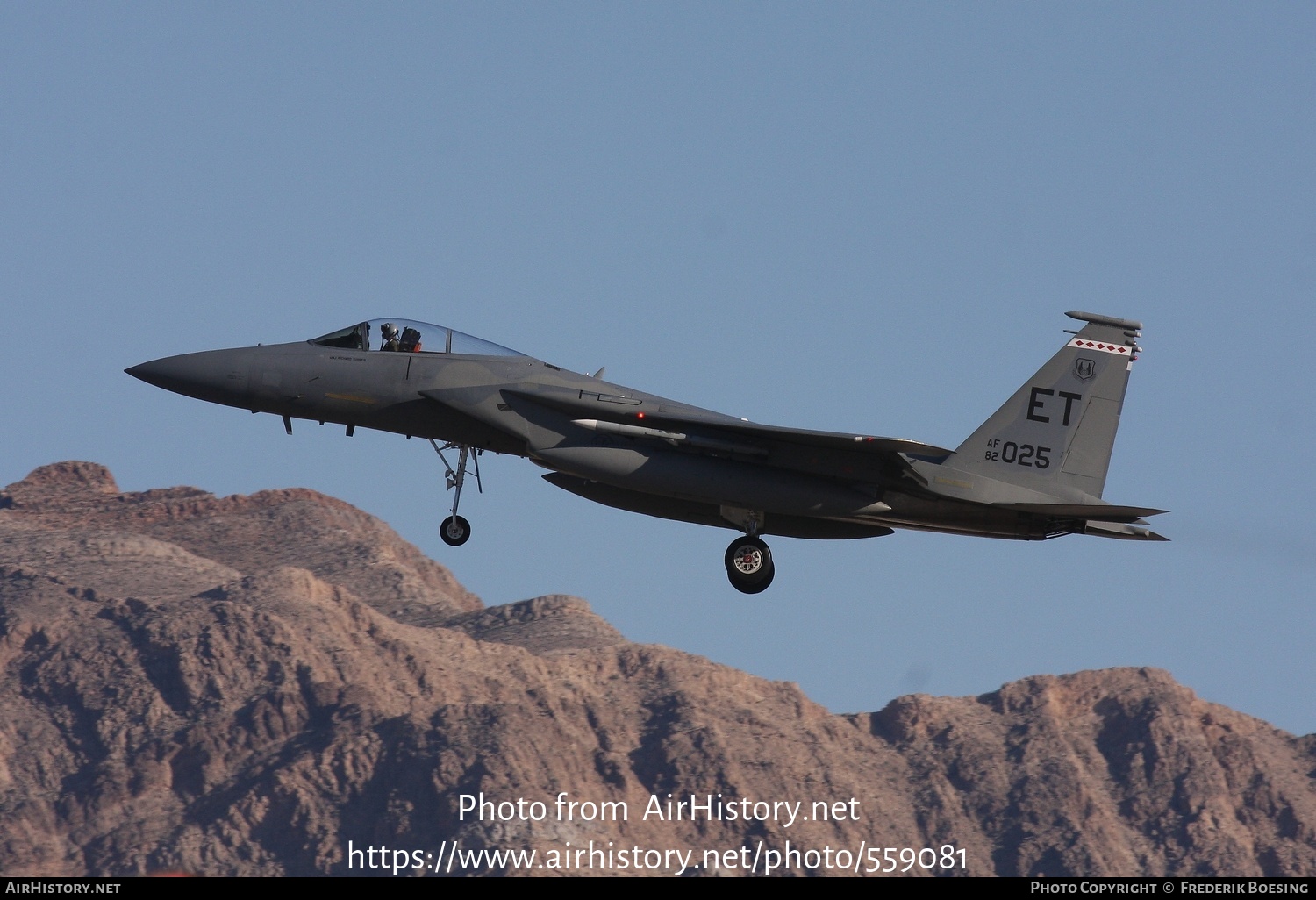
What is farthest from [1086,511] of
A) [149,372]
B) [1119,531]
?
[149,372]

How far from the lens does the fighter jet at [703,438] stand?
2598cm

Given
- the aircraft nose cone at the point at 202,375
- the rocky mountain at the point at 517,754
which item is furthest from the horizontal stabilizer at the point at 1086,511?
the rocky mountain at the point at 517,754

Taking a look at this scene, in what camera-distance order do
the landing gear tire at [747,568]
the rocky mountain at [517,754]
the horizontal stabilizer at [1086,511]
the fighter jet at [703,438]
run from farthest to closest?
the rocky mountain at [517,754], the landing gear tire at [747,568], the fighter jet at [703,438], the horizontal stabilizer at [1086,511]

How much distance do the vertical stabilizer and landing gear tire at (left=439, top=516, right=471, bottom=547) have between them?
23.7 feet

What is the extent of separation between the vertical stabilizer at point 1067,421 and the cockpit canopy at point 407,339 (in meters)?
7.24

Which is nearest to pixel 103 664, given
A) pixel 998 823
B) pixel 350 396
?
pixel 998 823

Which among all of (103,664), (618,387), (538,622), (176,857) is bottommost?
(176,857)

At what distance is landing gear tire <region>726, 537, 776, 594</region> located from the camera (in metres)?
26.8

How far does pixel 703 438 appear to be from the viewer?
26000 mm

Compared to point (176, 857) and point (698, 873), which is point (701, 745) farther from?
point (176, 857)

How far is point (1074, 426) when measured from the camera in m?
27.2

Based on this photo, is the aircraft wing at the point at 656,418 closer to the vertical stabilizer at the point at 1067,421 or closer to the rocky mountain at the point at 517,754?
the vertical stabilizer at the point at 1067,421

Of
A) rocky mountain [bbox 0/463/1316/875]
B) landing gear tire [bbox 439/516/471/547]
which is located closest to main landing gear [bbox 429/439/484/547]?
landing gear tire [bbox 439/516/471/547]

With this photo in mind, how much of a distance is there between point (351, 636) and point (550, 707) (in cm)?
1236
